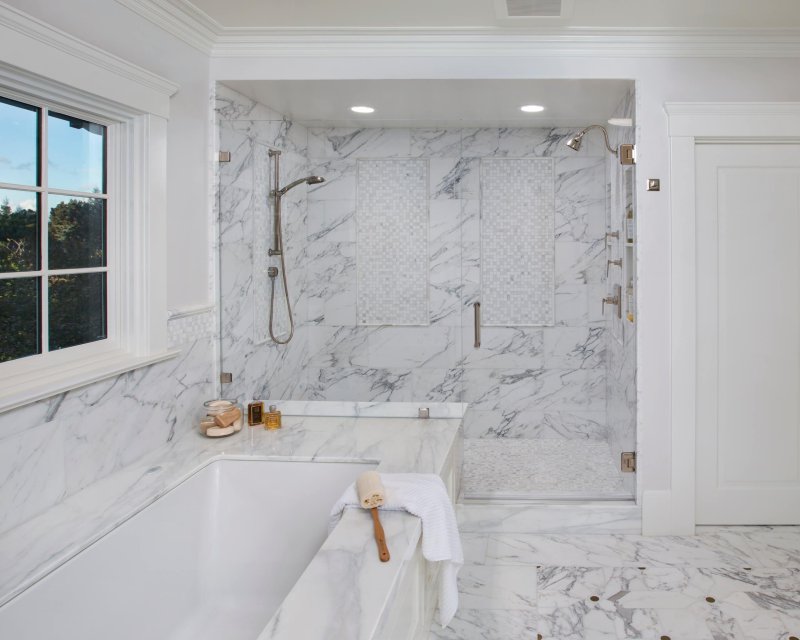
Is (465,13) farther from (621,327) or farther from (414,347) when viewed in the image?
(414,347)

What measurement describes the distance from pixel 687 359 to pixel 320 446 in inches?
67.2

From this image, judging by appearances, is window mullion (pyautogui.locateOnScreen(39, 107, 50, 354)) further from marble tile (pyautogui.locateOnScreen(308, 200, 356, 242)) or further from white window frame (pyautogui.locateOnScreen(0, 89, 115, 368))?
marble tile (pyautogui.locateOnScreen(308, 200, 356, 242))

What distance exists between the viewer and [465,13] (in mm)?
2838

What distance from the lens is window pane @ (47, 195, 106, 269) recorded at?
227 centimetres

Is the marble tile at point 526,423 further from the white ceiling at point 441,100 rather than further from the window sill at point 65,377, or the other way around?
the window sill at point 65,377

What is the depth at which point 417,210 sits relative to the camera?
436 cm

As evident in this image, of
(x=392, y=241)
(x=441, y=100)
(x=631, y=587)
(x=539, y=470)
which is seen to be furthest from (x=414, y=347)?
(x=631, y=587)

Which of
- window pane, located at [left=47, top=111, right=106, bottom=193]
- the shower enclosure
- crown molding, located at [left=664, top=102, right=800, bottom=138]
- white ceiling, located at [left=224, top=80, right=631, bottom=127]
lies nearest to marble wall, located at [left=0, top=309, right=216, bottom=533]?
window pane, located at [left=47, top=111, right=106, bottom=193]

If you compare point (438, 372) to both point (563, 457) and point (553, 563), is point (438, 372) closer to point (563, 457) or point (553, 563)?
point (563, 457)

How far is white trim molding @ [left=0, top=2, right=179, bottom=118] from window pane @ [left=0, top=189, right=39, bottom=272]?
376 mm

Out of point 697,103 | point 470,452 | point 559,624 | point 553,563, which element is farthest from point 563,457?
point 697,103

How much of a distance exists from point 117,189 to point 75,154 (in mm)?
242

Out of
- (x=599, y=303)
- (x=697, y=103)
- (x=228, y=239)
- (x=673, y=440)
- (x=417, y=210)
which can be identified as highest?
(x=697, y=103)

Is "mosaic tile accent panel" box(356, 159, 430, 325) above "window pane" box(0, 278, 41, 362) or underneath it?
above
